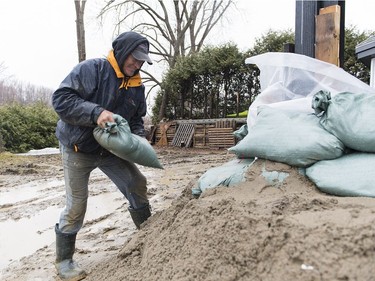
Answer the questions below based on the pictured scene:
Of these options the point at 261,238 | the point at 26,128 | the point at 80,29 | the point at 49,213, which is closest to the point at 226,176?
the point at 261,238

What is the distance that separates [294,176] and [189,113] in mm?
14113

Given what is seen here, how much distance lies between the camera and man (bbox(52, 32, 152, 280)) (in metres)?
2.56

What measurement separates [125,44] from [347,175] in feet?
5.50

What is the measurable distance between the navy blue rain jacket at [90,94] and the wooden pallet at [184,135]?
11716mm

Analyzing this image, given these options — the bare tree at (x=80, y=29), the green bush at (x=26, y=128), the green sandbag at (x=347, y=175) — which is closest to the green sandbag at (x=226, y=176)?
the green sandbag at (x=347, y=175)

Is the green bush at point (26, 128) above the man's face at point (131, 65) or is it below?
below

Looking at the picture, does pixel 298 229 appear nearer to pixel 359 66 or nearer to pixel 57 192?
pixel 57 192

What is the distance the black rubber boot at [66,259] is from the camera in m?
2.67

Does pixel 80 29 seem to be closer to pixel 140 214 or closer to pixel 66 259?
pixel 140 214

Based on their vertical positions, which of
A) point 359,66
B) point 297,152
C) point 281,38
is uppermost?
point 281,38

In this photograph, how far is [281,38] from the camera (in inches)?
520

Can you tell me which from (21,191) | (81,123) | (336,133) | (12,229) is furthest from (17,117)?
(336,133)

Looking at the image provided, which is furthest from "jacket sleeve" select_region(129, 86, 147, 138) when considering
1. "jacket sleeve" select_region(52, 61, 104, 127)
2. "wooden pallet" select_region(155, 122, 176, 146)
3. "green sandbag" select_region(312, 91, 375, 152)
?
"wooden pallet" select_region(155, 122, 176, 146)

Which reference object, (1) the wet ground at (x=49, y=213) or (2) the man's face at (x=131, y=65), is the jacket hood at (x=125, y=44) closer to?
(2) the man's face at (x=131, y=65)
